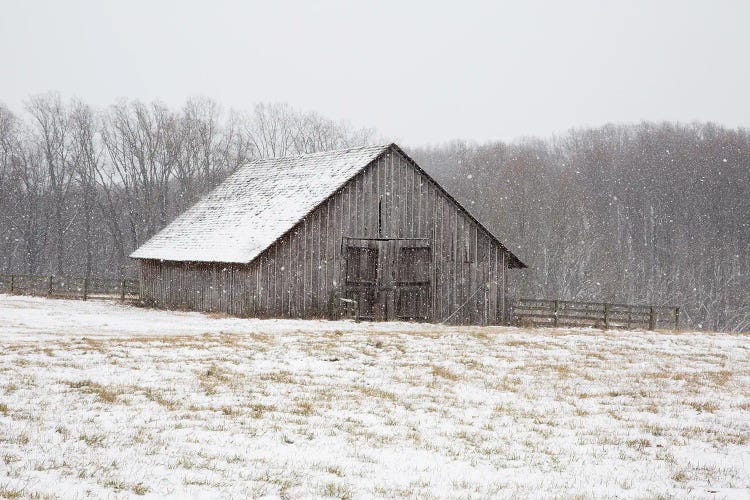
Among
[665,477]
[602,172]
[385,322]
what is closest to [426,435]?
[665,477]

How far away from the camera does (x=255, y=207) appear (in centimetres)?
3112

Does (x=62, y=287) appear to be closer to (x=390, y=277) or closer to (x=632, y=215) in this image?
(x=390, y=277)

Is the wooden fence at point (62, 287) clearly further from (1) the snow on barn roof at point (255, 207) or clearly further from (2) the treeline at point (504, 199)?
(2) the treeline at point (504, 199)

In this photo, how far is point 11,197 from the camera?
208 ft

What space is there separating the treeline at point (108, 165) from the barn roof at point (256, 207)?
25.0 m

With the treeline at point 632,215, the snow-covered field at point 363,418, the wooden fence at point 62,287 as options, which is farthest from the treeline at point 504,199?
the snow-covered field at point 363,418

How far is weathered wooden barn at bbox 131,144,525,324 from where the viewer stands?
27562 millimetres

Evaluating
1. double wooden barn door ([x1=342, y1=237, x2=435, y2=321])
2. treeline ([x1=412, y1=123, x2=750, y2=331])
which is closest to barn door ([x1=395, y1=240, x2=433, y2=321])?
double wooden barn door ([x1=342, y1=237, x2=435, y2=321])

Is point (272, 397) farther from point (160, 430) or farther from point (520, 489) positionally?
point (520, 489)

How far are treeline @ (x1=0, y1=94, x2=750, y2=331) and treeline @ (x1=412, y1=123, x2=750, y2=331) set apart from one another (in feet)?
0.46

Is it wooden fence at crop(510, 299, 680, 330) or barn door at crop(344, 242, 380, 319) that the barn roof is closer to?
wooden fence at crop(510, 299, 680, 330)

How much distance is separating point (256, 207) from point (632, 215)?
4900 cm

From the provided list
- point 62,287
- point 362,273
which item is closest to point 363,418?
point 362,273

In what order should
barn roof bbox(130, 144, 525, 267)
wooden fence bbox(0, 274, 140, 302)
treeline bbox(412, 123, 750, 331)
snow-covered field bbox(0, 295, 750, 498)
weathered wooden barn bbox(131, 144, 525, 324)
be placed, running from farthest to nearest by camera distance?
treeline bbox(412, 123, 750, 331), wooden fence bbox(0, 274, 140, 302), barn roof bbox(130, 144, 525, 267), weathered wooden barn bbox(131, 144, 525, 324), snow-covered field bbox(0, 295, 750, 498)
